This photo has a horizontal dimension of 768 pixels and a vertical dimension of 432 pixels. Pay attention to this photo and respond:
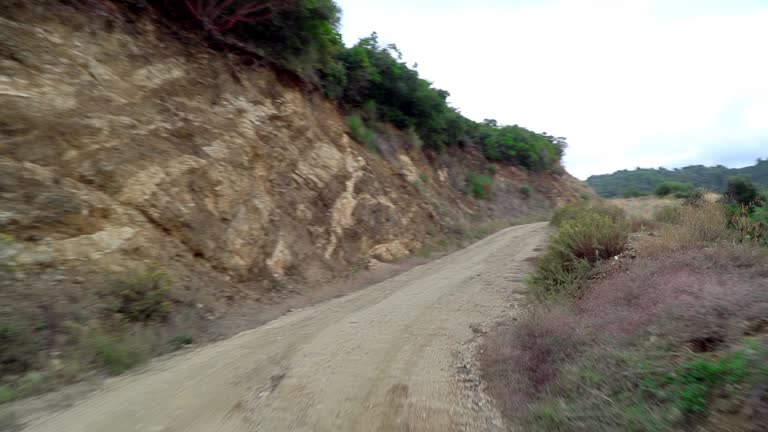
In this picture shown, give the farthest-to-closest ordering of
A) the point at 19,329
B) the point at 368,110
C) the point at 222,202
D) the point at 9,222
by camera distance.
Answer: the point at 368,110 < the point at 222,202 < the point at 9,222 < the point at 19,329

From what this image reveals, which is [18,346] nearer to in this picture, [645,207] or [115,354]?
[115,354]

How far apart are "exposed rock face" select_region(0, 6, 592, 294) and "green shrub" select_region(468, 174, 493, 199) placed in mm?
14545

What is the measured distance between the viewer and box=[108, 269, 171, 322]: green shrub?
7.46 meters

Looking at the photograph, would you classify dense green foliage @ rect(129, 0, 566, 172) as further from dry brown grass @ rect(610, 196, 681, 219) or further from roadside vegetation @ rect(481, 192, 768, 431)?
roadside vegetation @ rect(481, 192, 768, 431)

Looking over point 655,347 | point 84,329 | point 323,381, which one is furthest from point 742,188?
point 84,329

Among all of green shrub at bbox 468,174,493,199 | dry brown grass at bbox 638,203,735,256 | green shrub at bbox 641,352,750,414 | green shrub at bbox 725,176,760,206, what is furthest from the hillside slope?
green shrub at bbox 468,174,493,199

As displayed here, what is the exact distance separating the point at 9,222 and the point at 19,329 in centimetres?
212

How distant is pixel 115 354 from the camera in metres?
6.39

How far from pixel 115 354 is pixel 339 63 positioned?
1667 cm

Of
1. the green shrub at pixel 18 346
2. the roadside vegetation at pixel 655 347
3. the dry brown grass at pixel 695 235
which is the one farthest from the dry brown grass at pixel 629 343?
the green shrub at pixel 18 346

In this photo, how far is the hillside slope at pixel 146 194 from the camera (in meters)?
7.00

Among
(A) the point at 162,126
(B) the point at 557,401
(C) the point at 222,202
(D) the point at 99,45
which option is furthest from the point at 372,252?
(B) the point at 557,401

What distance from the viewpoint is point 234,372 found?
5.97 m

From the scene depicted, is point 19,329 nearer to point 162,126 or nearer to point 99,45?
point 162,126
